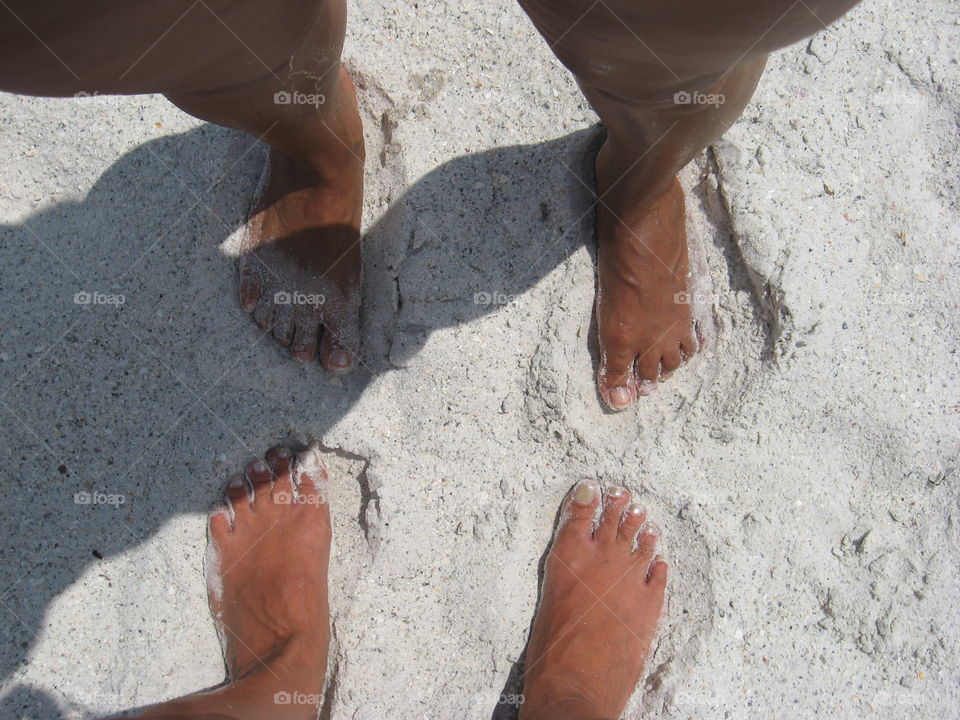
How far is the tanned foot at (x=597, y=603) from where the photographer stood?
5.12ft

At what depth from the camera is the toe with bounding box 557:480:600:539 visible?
64.4 inches

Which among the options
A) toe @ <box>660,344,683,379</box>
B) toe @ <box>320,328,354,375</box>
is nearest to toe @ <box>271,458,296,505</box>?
toe @ <box>320,328,354,375</box>

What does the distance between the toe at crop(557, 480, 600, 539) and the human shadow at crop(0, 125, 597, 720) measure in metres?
0.46

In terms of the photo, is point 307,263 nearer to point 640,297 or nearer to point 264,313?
point 264,313

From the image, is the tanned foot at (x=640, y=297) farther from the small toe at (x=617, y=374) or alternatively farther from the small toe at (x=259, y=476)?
the small toe at (x=259, y=476)

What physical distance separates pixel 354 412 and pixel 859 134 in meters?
1.30

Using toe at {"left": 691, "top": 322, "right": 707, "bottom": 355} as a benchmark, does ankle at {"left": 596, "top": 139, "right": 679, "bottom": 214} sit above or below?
above

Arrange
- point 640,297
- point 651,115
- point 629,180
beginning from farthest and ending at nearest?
1. point 640,297
2. point 629,180
3. point 651,115

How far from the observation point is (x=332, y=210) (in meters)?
1.60

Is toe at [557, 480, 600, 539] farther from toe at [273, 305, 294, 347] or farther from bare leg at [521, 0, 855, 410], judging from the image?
toe at [273, 305, 294, 347]

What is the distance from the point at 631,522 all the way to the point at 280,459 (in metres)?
0.82

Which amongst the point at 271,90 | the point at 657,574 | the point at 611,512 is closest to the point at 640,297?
the point at 611,512

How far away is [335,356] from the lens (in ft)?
5.32

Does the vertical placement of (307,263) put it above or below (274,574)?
above
